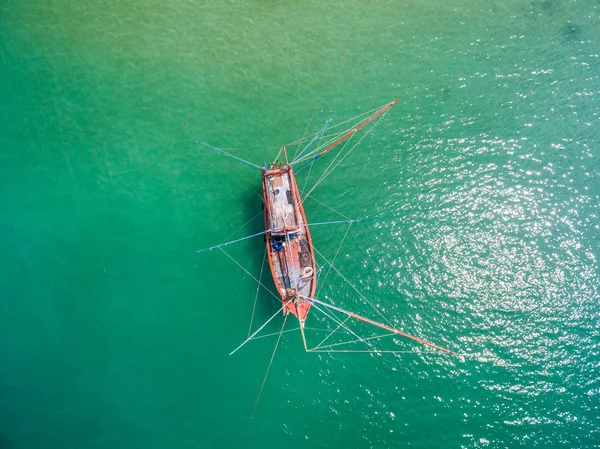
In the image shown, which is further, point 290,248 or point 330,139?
point 330,139

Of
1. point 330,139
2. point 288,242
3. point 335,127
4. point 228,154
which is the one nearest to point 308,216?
point 288,242

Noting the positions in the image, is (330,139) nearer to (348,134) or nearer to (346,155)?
(348,134)

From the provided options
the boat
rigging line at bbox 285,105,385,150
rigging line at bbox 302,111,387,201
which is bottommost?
the boat

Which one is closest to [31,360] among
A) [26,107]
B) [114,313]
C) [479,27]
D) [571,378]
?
[114,313]

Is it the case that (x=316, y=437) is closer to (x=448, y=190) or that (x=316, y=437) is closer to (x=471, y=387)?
(x=471, y=387)

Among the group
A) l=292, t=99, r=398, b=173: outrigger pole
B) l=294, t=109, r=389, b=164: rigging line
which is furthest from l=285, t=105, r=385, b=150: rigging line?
l=292, t=99, r=398, b=173: outrigger pole

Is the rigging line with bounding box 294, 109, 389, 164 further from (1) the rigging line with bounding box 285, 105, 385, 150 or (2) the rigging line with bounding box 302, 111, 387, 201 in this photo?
(2) the rigging line with bounding box 302, 111, 387, 201
